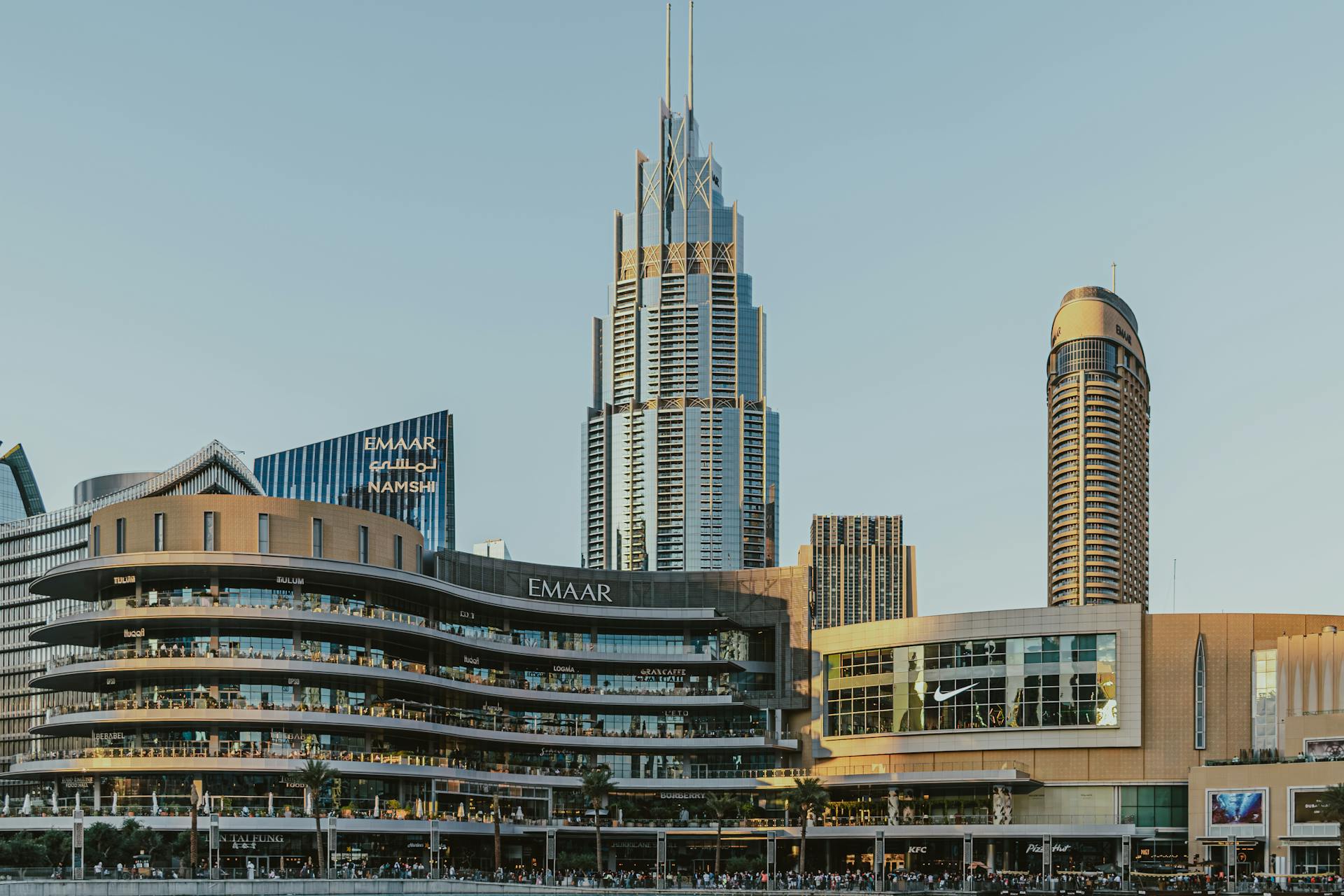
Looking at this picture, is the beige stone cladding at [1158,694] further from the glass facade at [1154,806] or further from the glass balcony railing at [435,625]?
the glass balcony railing at [435,625]

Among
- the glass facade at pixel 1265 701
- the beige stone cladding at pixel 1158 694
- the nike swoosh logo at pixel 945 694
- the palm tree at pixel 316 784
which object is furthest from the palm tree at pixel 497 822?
the glass facade at pixel 1265 701

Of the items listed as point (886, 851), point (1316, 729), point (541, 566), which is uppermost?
point (541, 566)

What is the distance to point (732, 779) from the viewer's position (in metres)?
136

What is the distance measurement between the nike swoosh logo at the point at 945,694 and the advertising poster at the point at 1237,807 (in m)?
20.4

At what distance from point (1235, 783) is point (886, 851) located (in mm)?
28220

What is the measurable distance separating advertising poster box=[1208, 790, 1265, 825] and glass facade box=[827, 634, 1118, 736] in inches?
401

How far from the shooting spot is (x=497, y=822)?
383 feet

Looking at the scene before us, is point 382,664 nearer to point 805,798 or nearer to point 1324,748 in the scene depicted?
point 805,798

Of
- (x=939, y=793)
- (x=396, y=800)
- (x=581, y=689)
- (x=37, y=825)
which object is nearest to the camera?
(x=37, y=825)

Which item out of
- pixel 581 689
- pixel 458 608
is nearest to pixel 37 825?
pixel 458 608

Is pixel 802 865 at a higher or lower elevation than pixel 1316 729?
lower

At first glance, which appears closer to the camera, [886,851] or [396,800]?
[396,800]

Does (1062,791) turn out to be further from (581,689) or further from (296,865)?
(296,865)

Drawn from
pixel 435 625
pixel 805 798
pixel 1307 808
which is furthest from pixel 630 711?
pixel 1307 808
